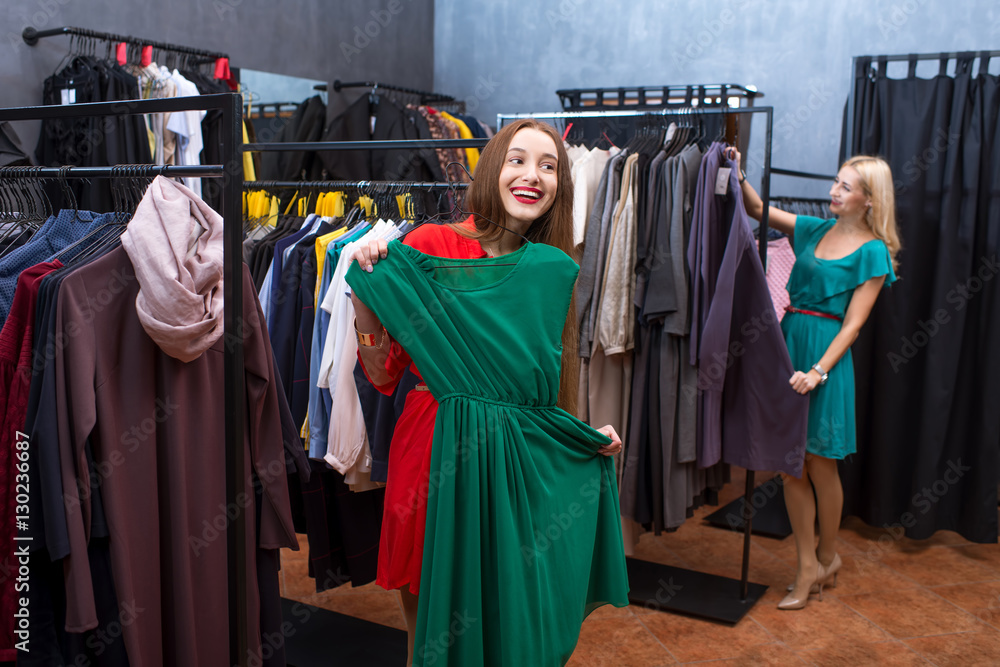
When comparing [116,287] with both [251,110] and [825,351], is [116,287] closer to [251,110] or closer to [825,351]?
[825,351]

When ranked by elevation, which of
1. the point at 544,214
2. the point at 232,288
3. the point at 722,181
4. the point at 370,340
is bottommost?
the point at 370,340

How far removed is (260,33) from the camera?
4.98 metres

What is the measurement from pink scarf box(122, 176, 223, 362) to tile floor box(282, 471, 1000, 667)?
1.78 m

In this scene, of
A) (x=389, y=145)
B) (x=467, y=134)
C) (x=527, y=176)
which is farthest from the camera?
(x=467, y=134)

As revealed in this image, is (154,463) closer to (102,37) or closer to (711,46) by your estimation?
(102,37)

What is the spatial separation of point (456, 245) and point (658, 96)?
12.1ft

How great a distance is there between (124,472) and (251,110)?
11.4 feet

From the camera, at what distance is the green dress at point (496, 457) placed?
5.78 feet

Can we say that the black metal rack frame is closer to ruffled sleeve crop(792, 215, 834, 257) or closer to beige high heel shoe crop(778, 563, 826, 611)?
ruffled sleeve crop(792, 215, 834, 257)

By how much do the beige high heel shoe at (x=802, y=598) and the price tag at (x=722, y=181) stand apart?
162cm

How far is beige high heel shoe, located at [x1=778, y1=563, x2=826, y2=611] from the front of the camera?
3.36 metres

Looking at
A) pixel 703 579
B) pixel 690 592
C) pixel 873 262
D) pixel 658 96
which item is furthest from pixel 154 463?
pixel 658 96

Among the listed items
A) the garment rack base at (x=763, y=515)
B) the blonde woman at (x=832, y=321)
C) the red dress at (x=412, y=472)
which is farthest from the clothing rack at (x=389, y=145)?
the garment rack base at (x=763, y=515)

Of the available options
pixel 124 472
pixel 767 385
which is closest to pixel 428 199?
pixel 767 385
